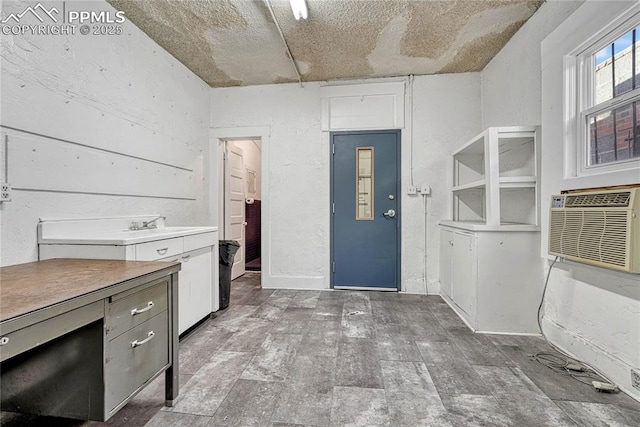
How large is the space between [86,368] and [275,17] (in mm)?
2829

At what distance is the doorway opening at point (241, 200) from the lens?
414 centimetres

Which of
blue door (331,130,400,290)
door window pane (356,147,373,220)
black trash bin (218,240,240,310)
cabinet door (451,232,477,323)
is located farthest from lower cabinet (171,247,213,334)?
cabinet door (451,232,477,323)

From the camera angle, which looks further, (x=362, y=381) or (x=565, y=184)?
(x=565, y=184)

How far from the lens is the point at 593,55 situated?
196cm

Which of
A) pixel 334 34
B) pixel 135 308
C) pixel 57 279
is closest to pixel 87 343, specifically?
pixel 135 308

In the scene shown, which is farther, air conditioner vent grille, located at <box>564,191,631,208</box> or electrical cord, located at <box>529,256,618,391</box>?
electrical cord, located at <box>529,256,618,391</box>

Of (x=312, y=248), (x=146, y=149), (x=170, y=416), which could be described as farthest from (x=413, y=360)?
(x=146, y=149)

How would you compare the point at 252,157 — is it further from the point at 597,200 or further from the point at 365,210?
the point at 597,200

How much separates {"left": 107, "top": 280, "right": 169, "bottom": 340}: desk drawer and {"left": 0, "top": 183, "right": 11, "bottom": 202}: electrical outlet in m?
1.10

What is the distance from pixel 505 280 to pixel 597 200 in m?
0.99

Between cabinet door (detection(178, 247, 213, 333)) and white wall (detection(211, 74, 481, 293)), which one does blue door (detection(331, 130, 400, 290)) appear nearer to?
white wall (detection(211, 74, 481, 293))

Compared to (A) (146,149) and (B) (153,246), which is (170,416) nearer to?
(B) (153,246)

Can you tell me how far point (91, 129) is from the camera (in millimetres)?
2168

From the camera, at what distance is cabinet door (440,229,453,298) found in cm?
315
